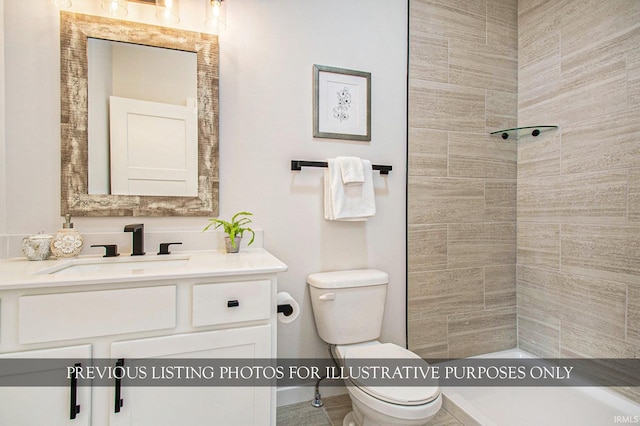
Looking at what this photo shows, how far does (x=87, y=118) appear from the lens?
4.65 feet

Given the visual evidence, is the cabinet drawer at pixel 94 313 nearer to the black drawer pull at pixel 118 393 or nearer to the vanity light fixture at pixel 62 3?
the black drawer pull at pixel 118 393

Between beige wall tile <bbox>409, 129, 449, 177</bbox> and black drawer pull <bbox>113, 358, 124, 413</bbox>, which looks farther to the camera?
beige wall tile <bbox>409, 129, 449, 177</bbox>

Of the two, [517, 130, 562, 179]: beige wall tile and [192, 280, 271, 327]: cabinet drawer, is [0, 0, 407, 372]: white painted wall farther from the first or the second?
[517, 130, 562, 179]: beige wall tile

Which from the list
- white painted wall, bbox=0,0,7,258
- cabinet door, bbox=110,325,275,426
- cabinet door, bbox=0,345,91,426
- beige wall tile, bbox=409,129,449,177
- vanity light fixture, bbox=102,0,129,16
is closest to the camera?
cabinet door, bbox=0,345,91,426

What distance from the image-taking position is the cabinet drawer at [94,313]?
94 centimetres

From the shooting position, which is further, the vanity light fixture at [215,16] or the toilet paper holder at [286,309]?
the vanity light fixture at [215,16]

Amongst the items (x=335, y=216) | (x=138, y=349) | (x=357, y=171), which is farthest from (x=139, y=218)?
(x=357, y=171)

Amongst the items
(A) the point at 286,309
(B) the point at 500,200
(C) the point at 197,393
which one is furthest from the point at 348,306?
(B) the point at 500,200

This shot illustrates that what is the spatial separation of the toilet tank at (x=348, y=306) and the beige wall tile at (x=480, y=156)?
886 mm

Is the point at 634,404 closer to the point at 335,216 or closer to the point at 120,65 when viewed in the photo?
the point at 335,216

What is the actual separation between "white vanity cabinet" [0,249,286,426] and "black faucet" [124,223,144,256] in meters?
0.33

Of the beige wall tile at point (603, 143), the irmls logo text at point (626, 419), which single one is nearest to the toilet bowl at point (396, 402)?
the irmls logo text at point (626, 419)

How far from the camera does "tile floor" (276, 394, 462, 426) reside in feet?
5.23

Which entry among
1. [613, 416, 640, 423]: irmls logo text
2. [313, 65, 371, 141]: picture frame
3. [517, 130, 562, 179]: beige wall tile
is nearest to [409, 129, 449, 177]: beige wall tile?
[313, 65, 371, 141]: picture frame
